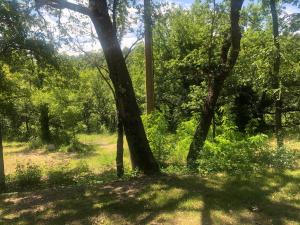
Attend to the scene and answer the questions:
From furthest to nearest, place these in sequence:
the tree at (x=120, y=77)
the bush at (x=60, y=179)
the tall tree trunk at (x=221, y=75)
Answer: the bush at (x=60, y=179) → the tall tree trunk at (x=221, y=75) → the tree at (x=120, y=77)

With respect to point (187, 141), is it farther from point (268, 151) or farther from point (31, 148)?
point (31, 148)

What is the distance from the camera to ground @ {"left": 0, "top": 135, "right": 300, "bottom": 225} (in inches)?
209

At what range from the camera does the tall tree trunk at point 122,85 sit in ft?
24.3

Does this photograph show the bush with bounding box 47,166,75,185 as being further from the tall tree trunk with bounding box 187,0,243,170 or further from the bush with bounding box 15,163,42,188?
the tall tree trunk with bounding box 187,0,243,170

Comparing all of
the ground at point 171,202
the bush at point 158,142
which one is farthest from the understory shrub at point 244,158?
the bush at point 158,142

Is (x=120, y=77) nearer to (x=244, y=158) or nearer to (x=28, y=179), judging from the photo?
(x=244, y=158)

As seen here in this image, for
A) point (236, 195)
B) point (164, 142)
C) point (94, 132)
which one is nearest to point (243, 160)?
point (236, 195)

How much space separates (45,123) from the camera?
→ 26797 millimetres

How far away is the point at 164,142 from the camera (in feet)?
38.8

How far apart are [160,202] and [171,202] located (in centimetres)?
18

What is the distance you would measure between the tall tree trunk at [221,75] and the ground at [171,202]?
2.01 m

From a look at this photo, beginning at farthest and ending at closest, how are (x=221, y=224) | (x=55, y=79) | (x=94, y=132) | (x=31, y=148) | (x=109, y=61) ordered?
(x=94, y=132)
(x=31, y=148)
(x=55, y=79)
(x=109, y=61)
(x=221, y=224)

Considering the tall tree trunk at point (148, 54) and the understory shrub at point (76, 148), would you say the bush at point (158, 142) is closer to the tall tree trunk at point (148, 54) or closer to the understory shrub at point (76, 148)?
the tall tree trunk at point (148, 54)

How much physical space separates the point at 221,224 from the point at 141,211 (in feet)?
4.31
